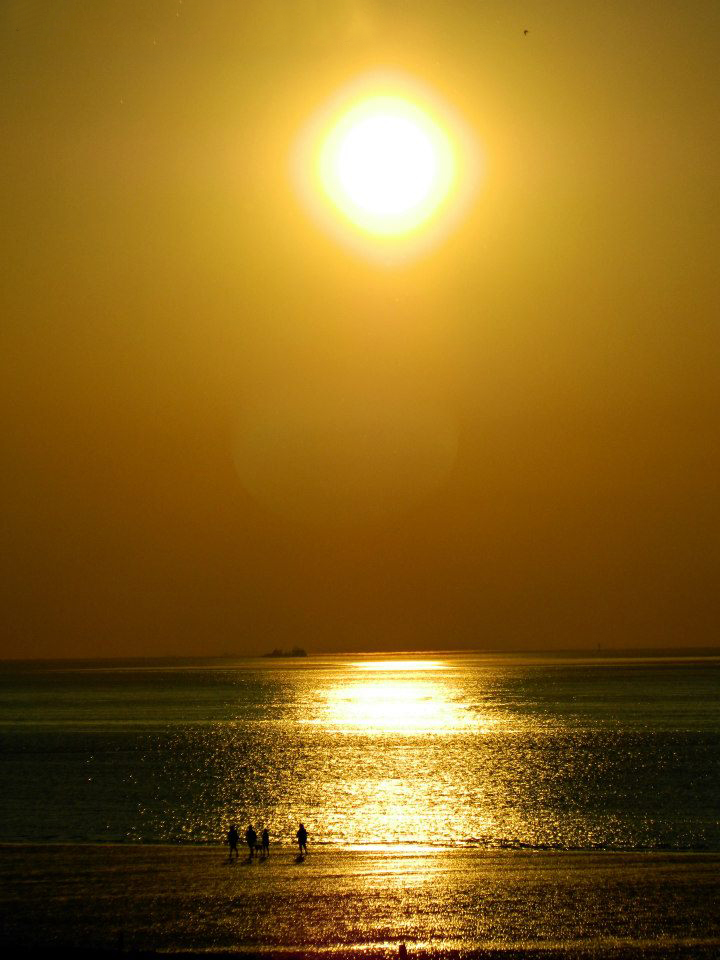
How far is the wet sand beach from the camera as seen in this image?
3272cm

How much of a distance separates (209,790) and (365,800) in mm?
13103

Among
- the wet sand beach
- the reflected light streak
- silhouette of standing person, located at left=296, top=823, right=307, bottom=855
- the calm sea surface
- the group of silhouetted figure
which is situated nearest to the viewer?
the wet sand beach

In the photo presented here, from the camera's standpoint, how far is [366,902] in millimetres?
37188

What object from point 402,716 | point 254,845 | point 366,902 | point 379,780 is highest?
point 402,716

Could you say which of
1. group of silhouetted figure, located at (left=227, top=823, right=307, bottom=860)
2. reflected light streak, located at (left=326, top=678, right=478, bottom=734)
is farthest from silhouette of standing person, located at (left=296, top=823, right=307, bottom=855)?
reflected light streak, located at (left=326, top=678, right=478, bottom=734)

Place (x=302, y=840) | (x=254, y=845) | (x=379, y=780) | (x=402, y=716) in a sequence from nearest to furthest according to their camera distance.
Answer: (x=254, y=845) → (x=302, y=840) → (x=379, y=780) → (x=402, y=716)

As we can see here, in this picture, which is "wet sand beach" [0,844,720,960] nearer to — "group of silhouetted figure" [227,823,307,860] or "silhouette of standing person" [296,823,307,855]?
"group of silhouetted figure" [227,823,307,860]

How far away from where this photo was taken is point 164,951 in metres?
31.9

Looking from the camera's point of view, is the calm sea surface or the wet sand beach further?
the calm sea surface

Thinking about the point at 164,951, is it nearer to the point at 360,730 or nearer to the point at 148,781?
the point at 148,781

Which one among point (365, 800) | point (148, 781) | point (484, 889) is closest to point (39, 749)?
point (148, 781)

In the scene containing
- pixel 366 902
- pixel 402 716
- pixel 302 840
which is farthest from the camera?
pixel 402 716

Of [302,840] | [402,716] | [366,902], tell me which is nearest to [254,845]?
[302,840]

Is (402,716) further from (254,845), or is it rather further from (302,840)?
(254,845)
